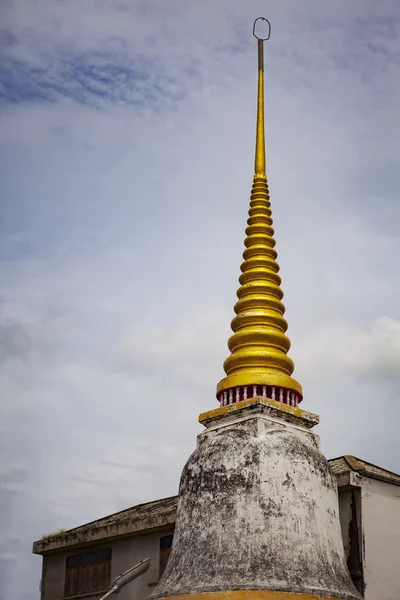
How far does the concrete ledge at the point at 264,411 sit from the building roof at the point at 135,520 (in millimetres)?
1655

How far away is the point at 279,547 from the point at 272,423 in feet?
10.7

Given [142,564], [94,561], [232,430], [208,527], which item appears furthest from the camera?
[94,561]

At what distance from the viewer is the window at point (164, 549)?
26884mm

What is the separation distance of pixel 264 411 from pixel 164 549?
6.59 meters

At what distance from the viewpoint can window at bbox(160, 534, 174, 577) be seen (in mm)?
26884

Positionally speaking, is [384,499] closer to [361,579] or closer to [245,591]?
[361,579]

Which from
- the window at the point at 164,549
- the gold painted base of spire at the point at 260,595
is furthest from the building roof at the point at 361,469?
the window at the point at 164,549

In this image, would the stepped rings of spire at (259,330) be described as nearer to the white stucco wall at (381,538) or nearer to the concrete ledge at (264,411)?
the concrete ledge at (264,411)

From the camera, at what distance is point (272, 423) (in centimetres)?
2306

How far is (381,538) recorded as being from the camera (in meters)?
23.9

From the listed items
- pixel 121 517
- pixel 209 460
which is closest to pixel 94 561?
pixel 121 517

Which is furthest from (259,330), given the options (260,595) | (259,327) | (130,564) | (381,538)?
(130,564)

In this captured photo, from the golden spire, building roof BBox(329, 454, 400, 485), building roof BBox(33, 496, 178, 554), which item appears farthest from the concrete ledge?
building roof BBox(33, 496, 178, 554)

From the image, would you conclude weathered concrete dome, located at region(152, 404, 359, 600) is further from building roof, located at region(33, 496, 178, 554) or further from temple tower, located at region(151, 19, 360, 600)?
building roof, located at region(33, 496, 178, 554)
